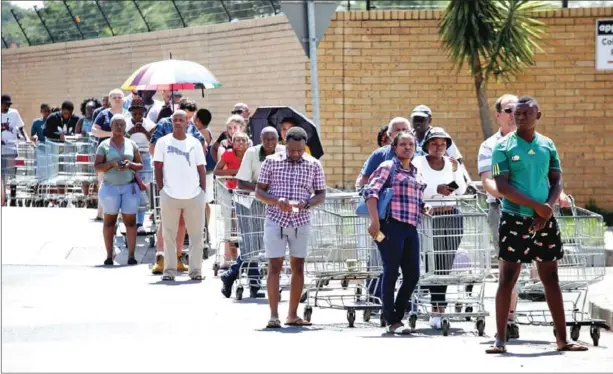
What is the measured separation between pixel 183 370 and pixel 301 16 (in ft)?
27.7

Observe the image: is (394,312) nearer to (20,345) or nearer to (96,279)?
(20,345)

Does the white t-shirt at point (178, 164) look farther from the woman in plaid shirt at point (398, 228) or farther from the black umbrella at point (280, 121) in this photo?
the woman in plaid shirt at point (398, 228)

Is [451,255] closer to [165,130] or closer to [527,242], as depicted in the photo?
[527,242]

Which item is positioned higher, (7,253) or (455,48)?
(455,48)

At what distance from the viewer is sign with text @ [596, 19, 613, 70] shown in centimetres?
2686

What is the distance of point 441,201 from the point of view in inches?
546

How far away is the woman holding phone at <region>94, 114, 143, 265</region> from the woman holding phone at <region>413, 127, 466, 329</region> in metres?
6.09

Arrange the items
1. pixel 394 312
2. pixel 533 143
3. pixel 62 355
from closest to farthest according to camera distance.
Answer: pixel 62 355 → pixel 533 143 → pixel 394 312

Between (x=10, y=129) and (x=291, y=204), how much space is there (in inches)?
610

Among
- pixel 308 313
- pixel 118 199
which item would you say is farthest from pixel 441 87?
pixel 308 313

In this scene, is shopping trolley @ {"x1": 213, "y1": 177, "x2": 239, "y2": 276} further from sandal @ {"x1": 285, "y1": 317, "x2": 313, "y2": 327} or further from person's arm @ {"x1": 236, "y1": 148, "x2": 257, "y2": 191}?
sandal @ {"x1": 285, "y1": 317, "x2": 313, "y2": 327}

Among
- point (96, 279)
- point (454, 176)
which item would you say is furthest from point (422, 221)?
point (96, 279)

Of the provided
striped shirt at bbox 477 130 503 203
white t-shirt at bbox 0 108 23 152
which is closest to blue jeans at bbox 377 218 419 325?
striped shirt at bbox 477 130 503 203

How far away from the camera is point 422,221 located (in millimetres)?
13844
